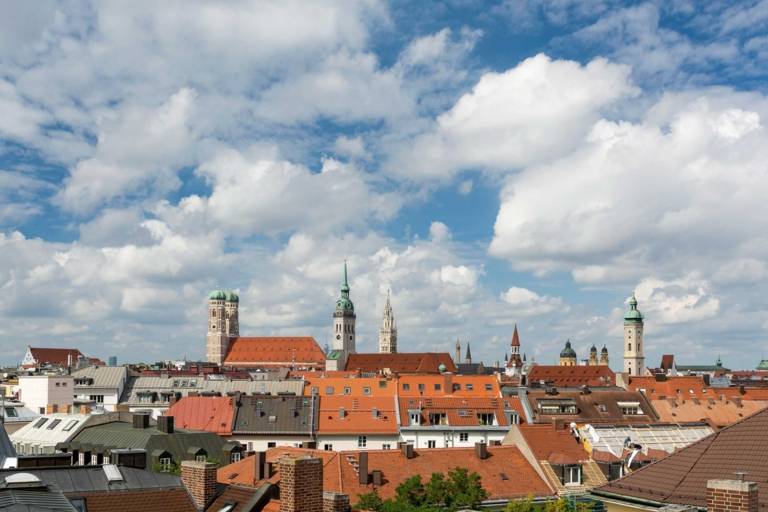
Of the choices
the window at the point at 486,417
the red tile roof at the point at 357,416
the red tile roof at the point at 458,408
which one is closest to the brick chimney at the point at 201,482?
the red tile roof at the point at 357,416

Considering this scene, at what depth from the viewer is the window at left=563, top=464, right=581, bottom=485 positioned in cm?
5141

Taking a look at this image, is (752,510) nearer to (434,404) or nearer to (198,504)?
(198,504)

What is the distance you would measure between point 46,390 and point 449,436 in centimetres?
5038

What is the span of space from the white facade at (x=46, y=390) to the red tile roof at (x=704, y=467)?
287 ft

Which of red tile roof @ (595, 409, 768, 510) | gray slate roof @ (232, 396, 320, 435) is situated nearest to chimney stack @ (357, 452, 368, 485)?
red tile roof @ (595, 409, 768, 510)

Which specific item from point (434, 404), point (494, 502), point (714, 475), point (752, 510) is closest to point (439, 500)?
point (494, 502)

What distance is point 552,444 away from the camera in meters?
54.3

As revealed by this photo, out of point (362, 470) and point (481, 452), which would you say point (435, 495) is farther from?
point (481, 452)

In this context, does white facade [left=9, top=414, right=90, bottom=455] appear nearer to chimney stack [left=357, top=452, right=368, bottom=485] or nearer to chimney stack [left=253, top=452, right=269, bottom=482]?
chimney stack [left=253, top=452, right=269, bottom=482]

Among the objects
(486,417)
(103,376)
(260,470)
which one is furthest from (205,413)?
(260,470)

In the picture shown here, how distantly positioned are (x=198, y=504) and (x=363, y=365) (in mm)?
172221

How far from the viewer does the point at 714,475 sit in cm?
2083

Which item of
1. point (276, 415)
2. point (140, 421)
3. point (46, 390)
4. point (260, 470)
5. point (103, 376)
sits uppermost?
point (103, 376)

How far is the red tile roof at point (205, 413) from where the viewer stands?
7781cm
